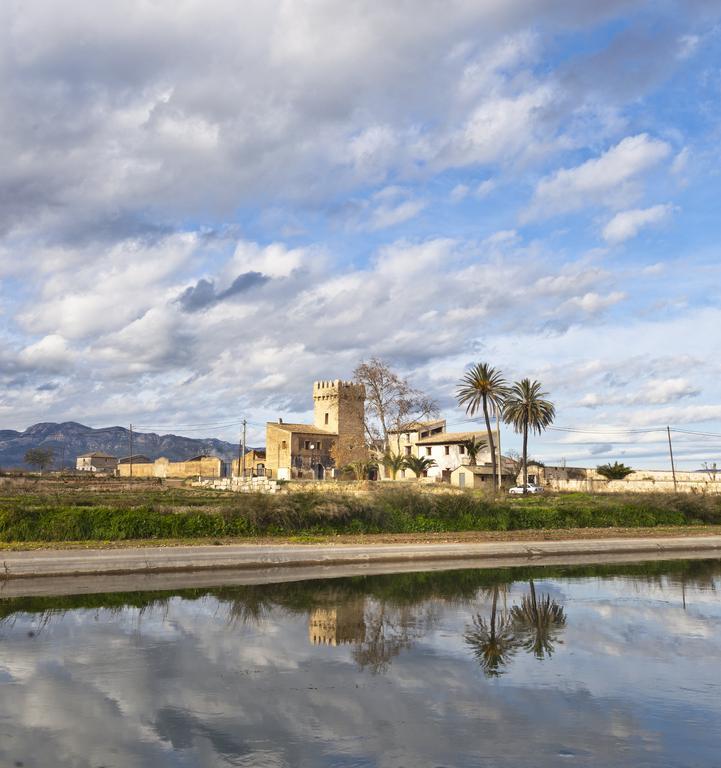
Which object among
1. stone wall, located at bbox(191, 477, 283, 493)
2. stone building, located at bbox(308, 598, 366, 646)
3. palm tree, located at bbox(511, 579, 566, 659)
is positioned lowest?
palm tree, located at bbox(511, 579, 566, 659)

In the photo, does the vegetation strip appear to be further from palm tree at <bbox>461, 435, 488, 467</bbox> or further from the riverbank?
palm tree at <bbox>461, 435, 488, 467</bbox>

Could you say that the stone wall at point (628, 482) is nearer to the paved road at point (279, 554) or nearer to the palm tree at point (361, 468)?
the palm tree at point (361, 468)

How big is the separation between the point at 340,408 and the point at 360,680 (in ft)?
305

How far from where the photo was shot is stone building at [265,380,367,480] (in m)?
94.8

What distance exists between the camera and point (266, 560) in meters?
23.8

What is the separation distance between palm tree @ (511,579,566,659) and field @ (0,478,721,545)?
15172 millimetres

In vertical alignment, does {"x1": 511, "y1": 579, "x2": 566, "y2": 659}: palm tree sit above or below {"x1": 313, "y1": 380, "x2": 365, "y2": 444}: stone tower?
below

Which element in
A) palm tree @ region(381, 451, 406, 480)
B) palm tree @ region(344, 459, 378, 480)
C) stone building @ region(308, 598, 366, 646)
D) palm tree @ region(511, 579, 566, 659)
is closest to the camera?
palm tree @ region(511, 579, 566, 659)

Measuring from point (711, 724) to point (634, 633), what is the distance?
5.31 m

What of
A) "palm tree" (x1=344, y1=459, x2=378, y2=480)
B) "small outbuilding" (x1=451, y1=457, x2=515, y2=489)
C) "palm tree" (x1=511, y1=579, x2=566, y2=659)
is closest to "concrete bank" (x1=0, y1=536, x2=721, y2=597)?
"palm tree" (x1=511, y1=579, x2=566, y2=659)

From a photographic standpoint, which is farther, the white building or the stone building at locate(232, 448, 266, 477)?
the stone building at locate(232, 448, 266, 477)

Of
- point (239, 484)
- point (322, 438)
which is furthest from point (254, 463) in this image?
point (239, 484)

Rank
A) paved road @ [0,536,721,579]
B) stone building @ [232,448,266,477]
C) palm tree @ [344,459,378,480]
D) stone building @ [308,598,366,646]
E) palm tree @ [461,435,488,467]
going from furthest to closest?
stone building @ [232,448,266,477] → palm tree @ [461,435,488,467] → palm tree @ [344,459,378,480] → paved road @ [0,536,721,579] → stone building @ [308,598,366,646]

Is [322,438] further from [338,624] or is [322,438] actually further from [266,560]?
[338,624]
